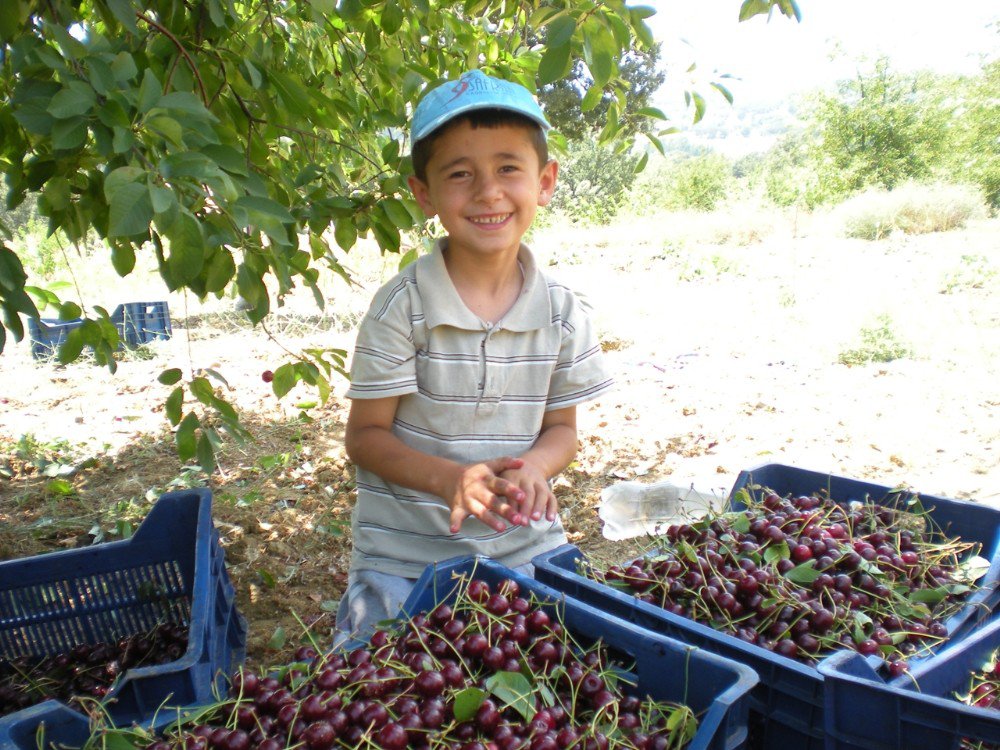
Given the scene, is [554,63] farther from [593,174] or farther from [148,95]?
[593,174]

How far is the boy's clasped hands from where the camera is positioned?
1565 millimetres

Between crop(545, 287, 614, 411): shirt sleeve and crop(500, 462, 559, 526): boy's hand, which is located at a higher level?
crop(545, 287, 614, 411): shirt sleeve

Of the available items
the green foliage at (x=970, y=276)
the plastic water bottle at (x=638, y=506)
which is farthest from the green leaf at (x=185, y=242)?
the green foliage at (x=970, y=276)

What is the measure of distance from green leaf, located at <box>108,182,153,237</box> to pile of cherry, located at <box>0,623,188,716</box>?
1.35m

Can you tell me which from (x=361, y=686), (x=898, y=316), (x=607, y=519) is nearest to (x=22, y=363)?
(x=607, y=519)

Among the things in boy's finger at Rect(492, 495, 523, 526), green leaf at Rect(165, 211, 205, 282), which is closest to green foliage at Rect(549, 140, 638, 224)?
boy's finger at Rect(492, 495, 523, 526)

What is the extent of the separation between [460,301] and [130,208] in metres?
0.97

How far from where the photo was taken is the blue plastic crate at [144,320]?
7039 mm

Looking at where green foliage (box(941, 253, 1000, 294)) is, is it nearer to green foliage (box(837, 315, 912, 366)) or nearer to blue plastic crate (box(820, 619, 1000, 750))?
green foliage (box(837, 315, 912, 366))

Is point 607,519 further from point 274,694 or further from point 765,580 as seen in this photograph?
point 274,694

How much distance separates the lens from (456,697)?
1199mm

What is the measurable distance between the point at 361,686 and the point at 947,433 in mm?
4508

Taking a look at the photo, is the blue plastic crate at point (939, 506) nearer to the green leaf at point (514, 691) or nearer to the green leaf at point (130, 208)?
the green leaf at point (514, 691)

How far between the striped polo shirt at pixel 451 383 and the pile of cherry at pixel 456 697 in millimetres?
582
